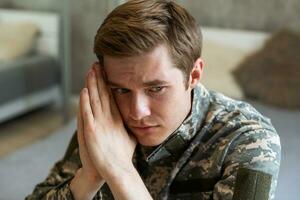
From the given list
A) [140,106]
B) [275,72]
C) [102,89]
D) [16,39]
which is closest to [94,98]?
[102,89]

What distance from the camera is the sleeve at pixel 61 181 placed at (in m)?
1.24

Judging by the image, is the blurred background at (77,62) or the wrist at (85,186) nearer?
the wrist at (85,186)

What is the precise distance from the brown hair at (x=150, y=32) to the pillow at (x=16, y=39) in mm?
2603

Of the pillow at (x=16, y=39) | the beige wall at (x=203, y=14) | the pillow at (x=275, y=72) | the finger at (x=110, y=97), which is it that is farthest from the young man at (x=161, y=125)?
the pillow at (x=16, y=39)

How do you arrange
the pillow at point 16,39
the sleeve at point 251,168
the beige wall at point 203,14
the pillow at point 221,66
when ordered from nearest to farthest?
the sleeve at point 251,168 → the pillow at point 221,66 → the beige wall at point 203,14 → the pillow at point 16,39

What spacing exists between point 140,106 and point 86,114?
0.14 meters

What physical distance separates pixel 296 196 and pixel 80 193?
3.61 ft

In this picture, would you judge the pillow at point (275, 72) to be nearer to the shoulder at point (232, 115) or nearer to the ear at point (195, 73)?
the shoulder at point (232, 115)

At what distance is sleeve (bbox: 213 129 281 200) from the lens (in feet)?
3.36

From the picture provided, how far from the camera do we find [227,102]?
126cm

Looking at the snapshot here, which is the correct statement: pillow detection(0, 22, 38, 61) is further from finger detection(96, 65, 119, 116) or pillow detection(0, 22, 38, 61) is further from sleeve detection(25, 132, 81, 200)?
finger detection(96, 65, 119, 116)

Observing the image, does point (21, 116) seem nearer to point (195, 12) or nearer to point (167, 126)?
point (195, 12)

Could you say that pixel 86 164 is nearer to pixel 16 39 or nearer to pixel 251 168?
pixel 251 168

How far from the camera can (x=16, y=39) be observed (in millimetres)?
3652
